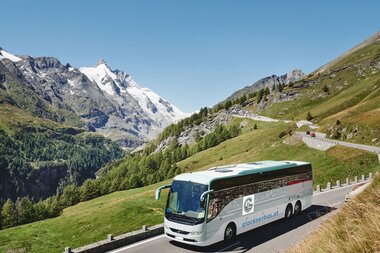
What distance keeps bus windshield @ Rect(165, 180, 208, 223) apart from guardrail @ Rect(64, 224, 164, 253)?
307 centimetres

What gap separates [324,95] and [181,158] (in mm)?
89861

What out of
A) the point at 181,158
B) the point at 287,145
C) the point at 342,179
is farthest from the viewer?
the point at 181,158

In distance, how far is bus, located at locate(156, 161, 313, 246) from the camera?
1938 cm

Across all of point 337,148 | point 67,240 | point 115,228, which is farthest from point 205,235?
point 337,148

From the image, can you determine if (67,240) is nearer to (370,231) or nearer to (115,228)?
(115,228)

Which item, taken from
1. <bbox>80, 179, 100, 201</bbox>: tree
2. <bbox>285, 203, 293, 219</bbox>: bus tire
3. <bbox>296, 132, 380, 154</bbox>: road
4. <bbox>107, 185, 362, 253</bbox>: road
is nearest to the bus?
<bbox>107, 185, 362, 253</bbox>: road

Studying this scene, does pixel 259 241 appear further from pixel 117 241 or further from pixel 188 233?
pixel 117 241

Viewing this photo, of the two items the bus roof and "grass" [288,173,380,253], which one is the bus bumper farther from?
"grass" [288,173,380,253]

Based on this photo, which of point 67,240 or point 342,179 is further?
point 342,179

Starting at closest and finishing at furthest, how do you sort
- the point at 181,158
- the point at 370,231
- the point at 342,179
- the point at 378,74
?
the point at 370,231 → the point at 342,179 → the point at 181,158 → the point at 378,74

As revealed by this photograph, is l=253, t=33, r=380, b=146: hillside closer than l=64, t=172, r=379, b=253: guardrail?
No

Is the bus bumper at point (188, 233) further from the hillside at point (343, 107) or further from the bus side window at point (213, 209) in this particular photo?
the hillside at point (343, 107)

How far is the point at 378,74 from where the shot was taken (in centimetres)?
18100

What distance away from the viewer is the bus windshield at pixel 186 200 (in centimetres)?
1945
